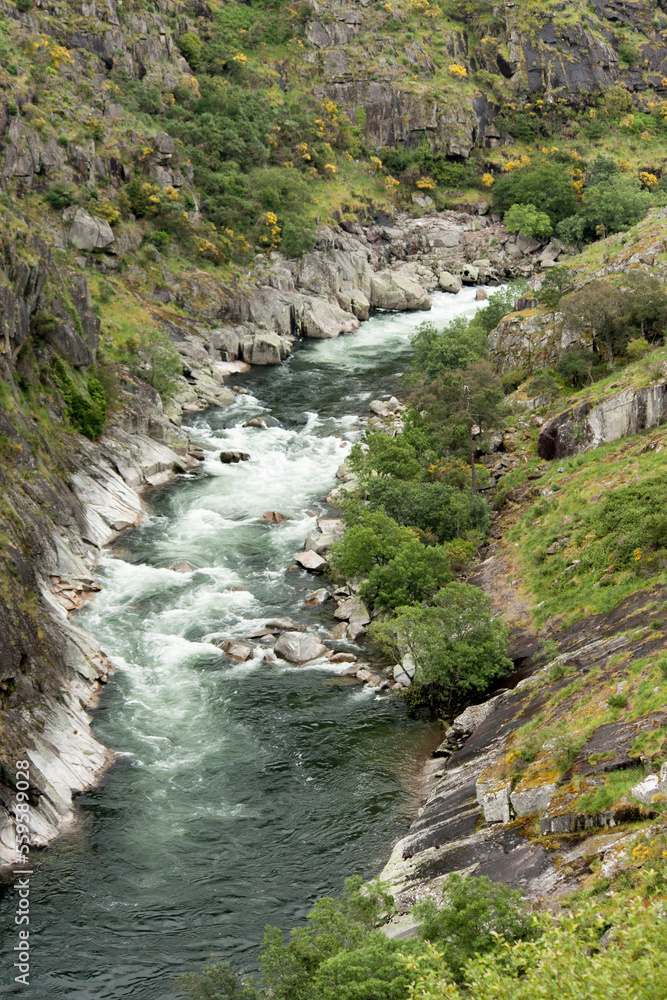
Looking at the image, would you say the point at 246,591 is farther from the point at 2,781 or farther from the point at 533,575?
the point at 2,781

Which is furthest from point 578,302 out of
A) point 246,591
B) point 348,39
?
point 348,39

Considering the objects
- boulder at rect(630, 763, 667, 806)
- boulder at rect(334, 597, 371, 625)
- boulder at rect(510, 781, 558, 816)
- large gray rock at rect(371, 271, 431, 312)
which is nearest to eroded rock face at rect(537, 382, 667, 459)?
boulder at rect(334, 597, 371, 625)

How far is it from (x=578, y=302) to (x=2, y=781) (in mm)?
44229

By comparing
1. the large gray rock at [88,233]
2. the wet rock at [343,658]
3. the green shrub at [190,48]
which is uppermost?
the green shrub at [190,48]

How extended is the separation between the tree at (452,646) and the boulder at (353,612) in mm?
5412

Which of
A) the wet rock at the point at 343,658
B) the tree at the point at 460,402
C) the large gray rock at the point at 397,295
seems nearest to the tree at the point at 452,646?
the wet rock at the point at 343,658

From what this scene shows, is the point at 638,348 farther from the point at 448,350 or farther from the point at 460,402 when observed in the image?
the point at 448,350

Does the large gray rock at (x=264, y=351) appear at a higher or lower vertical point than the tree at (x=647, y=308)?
lower

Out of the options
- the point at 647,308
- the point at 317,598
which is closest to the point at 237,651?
the point at 317,598

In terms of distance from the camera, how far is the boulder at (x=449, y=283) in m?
116

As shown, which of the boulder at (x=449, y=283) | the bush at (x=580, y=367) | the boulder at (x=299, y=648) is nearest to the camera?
the boulder at (x=299, y=648)

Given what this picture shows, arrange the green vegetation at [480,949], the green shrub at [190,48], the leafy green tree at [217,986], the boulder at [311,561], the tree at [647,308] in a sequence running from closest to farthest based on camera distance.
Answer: the green vegetation at [480,949] < the leafy green tree at [217,986] < the boulder at [311,561] < the tree at [647,308] < the green shrub at [190,48]

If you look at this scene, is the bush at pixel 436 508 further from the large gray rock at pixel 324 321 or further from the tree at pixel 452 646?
the large gray rock at pixel 324 321

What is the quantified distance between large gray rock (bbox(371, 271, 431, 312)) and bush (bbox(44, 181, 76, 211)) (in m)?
39.1
